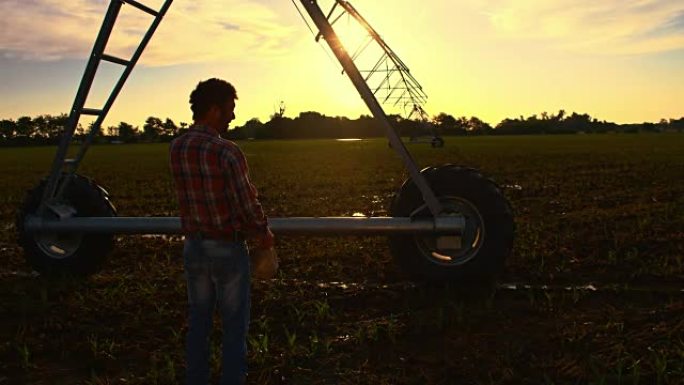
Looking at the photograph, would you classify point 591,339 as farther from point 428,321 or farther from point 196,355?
point 196,355

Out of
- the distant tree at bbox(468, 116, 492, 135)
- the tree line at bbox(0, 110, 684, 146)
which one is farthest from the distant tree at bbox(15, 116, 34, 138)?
the distant tree at bbox(468, 116, 492, 135)

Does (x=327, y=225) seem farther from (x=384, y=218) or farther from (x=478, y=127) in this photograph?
(x=478, y=127)

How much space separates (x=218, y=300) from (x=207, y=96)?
3.36ft

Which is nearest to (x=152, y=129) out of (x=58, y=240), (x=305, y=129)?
(x=305, y=129)

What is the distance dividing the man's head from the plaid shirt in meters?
0.06

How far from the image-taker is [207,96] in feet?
10.4

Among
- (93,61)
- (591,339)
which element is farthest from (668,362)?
(93,61)

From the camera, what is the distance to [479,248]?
5.38m

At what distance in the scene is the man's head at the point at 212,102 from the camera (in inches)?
125

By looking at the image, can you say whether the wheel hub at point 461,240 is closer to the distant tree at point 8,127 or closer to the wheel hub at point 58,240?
the wheel hub at point 58,240

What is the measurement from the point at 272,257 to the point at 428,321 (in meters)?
1.88

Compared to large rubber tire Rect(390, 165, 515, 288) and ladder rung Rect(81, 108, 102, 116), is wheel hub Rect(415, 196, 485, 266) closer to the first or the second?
large rubber tire Rect(390, 165, 515, 288)

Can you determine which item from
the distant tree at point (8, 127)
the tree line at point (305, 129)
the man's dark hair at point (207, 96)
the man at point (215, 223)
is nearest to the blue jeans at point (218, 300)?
the man at point (215, 223)

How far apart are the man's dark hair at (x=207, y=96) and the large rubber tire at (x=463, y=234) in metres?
2.50
